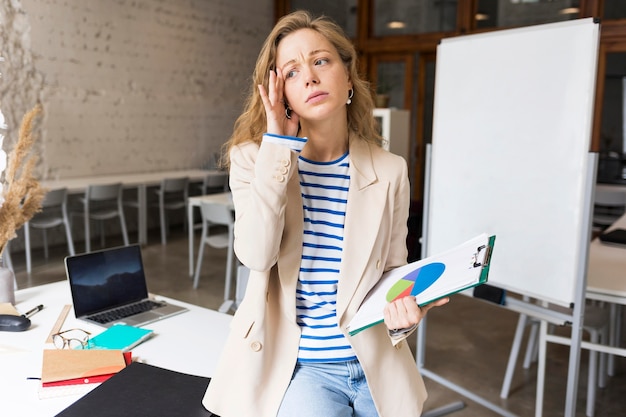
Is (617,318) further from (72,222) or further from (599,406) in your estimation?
(72,222)

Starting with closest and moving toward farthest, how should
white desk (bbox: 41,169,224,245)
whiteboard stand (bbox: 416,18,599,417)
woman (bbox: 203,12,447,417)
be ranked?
woman (bbox: 203,12,447,417) < whiteboard stand (bbox: 416,18,599,417) < white desk (bbox: 41,169,224,245)

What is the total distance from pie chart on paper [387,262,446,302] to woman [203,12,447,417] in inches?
1.1

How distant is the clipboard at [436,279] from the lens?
1119 millimetres

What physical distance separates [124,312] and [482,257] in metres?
1.38

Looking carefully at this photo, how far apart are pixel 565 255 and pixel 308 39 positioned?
1516mm

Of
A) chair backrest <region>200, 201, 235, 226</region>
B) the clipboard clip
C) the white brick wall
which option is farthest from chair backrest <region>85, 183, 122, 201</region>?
the clipboard clip

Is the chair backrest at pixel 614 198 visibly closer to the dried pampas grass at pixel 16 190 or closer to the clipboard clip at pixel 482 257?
the clipboard clip at pixel 482 257

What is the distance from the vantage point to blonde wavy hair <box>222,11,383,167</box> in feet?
4.51

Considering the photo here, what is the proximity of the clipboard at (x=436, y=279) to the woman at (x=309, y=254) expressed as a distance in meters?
0.03

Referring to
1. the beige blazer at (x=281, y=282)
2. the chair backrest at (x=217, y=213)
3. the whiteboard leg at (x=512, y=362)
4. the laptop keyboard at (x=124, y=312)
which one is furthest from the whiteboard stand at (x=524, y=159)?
the chair backrest at (x=217, y=213)

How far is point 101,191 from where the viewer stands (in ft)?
20.1

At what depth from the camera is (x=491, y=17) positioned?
7895 millimetres

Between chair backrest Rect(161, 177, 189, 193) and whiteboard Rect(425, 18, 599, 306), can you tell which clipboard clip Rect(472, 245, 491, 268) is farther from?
chair backrest Rect(161, 177, 189, 193)

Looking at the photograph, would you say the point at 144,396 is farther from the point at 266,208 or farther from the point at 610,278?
the point at 610,278
